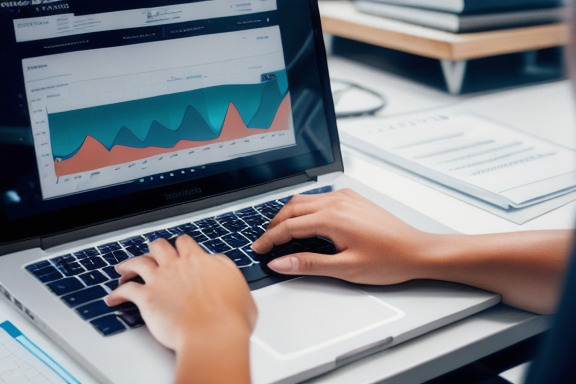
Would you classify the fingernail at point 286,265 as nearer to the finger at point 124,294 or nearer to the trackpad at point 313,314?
the trackpad at point 313,314

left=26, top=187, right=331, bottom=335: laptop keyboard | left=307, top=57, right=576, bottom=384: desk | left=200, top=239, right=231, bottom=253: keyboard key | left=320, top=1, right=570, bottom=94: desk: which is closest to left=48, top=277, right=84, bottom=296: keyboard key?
left=26, top=187, right=331, bottom=335: laptop keyboard

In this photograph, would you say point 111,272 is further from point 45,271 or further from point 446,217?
point 446,217

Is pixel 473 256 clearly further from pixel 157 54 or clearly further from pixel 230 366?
pixel 157 54

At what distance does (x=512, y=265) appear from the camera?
0.63 meters

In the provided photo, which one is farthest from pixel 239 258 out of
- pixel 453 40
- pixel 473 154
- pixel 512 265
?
pixel 453 40

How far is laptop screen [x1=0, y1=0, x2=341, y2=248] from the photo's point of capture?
68cm

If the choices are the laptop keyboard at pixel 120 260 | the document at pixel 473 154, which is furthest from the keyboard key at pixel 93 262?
the document at pixel 473 154

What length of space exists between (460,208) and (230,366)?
16.2 inches

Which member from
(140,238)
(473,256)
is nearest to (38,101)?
(140,238)

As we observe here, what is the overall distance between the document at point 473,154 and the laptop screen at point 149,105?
14 cm

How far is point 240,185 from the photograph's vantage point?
2.65 ft

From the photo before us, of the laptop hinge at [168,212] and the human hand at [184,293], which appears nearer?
the human hand at [184,293]

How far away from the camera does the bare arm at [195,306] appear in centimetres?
52

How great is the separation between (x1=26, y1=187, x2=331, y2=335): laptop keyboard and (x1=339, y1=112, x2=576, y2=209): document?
0.74ft
